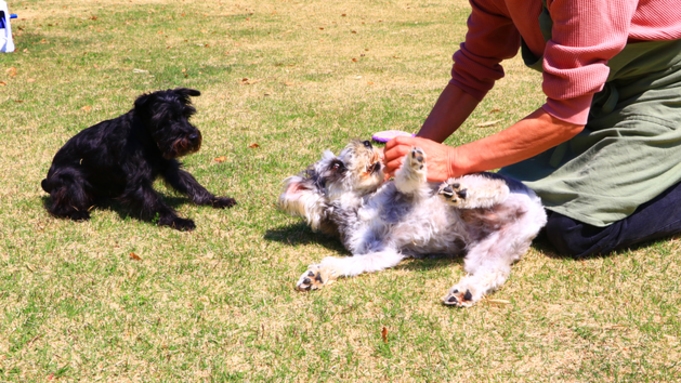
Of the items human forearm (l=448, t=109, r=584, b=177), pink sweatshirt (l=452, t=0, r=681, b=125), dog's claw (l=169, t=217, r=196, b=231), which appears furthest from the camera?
dog's claw (l=169, t=217, r=196, b=231)

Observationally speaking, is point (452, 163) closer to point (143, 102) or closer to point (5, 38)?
point (143, 102)

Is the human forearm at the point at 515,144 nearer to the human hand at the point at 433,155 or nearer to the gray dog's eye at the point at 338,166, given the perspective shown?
the human hand at the point at 433,155

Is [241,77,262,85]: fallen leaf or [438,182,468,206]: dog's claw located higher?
[438,182,468,206]: dog's claw

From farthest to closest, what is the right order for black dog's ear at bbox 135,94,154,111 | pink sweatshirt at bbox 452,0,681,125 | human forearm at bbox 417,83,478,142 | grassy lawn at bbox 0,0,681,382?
black dog's ear at bbox 135,94,154,111
human forearm at bbox 417,83,478,142
pink sweatshirt at bbox 452,0,681,125
grassy lawn at bbox 0,0,681,382

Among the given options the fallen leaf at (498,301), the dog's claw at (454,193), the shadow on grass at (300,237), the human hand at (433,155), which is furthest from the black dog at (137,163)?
the fallen leaf at (498,301)

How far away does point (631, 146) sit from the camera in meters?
3.57

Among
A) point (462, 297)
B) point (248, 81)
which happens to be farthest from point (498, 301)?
point (248, 81)

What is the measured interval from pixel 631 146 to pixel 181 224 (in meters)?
3.02

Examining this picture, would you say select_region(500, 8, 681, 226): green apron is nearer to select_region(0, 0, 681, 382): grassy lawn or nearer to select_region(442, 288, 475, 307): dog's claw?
select_region(0, 0, 681, 382): grassy lawn

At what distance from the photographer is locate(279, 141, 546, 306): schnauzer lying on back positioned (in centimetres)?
350

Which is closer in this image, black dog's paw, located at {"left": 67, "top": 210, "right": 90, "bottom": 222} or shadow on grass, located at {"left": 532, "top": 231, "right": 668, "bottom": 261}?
shadow on grass, located at {"left": 532, "top": 231, "right": 668, "bottom": 261}

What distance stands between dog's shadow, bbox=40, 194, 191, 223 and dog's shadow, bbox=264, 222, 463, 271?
1071 mm

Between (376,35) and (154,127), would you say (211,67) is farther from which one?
(154,127)

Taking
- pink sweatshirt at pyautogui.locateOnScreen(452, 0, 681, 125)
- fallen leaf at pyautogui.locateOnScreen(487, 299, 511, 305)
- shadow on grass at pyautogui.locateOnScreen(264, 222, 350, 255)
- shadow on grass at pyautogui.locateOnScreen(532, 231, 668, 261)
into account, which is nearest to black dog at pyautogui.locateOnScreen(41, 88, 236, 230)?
shadow on grass at pyautogui.locateOnScreen(264, 222, 350, 255)
